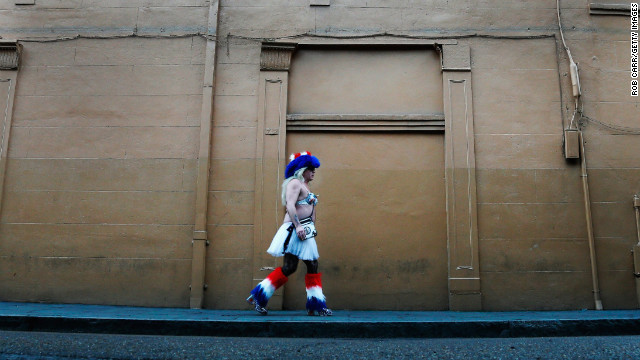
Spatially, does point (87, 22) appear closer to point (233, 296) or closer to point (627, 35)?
point (233, 296)

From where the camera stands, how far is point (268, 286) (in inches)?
202

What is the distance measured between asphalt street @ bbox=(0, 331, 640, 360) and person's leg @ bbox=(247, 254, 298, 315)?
83 cm

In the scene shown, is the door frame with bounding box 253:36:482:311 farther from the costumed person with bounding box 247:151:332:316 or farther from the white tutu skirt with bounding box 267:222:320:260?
the white tutu skirt with bounding box 267:222:320:260

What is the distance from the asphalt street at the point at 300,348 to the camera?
363cm

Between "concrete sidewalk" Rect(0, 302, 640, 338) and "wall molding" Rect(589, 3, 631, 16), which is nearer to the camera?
"concrete sidewalk" Rect(0, 302, 640, 338)

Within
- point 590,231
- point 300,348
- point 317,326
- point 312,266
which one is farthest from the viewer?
point 590,231

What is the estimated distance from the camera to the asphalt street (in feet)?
11.9

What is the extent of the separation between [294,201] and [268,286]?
956 millimetres

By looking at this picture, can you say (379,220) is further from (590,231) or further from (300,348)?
(300,348)

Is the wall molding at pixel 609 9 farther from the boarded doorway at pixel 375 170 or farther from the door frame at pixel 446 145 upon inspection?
the boarded doorway at pixel 375 170

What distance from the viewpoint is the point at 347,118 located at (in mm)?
6777

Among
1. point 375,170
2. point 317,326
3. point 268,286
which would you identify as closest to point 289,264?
point 268,286

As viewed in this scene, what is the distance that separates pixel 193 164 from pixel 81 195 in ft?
5.33

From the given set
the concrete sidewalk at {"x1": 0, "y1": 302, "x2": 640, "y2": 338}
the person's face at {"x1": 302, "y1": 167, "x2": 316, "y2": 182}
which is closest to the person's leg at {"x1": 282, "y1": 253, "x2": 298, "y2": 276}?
the concrete sidewalk at {"x1": 0, "y1": 302, "x2": 640, "y2": 338}
